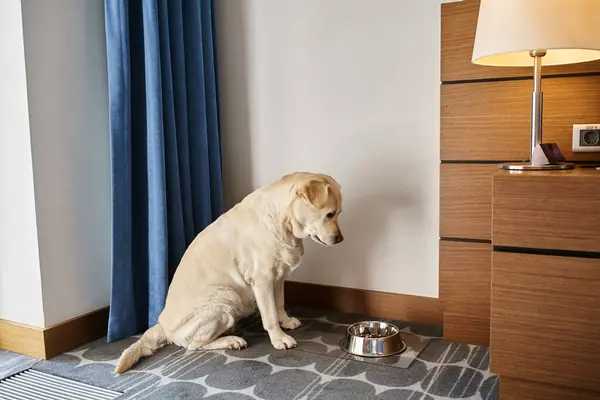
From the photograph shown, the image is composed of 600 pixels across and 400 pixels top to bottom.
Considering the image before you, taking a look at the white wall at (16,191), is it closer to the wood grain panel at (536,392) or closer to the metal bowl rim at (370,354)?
the metal bowl rim at (370,354)

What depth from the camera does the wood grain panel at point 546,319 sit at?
158cm

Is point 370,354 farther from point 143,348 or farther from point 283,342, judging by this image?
point 143,348

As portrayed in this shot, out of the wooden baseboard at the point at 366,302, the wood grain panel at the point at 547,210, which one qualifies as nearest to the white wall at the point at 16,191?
the wooden baseboard at the point at 366,302

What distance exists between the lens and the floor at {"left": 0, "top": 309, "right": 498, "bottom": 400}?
6.37ft

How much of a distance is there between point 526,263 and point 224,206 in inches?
72.2

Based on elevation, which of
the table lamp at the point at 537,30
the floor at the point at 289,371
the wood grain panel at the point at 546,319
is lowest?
the floor at the point at 289,371

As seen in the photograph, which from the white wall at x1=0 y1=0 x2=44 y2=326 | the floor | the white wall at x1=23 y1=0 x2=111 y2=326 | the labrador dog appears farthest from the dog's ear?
the white wall at x1=0 y1=0 x2=44 y2=326

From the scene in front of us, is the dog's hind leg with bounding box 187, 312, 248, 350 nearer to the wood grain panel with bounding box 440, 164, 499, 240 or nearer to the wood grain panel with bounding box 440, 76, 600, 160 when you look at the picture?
the wood grain panel with bounding box 440, 164, 499, 240

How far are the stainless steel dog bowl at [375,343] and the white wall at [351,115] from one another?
0.36 metres

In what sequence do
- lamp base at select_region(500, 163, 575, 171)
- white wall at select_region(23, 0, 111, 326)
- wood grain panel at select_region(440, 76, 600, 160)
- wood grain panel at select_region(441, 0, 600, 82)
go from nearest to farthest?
lamp base at select_region(500, 163, 575, 171)
wood grain panel at select_region(440, 76, 600, 160)
wood grain panel at select_region(441, 0, 600, 82)
white wall at select_region(23, 0, 111, 326)

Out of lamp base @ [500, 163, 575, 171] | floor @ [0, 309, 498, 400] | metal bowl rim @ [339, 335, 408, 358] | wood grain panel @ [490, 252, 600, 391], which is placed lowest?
floor @ [0, 309, 498, 400]

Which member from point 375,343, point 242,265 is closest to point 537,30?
point 375,343

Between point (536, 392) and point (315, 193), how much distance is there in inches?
41.0

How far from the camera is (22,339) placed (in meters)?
2.38
